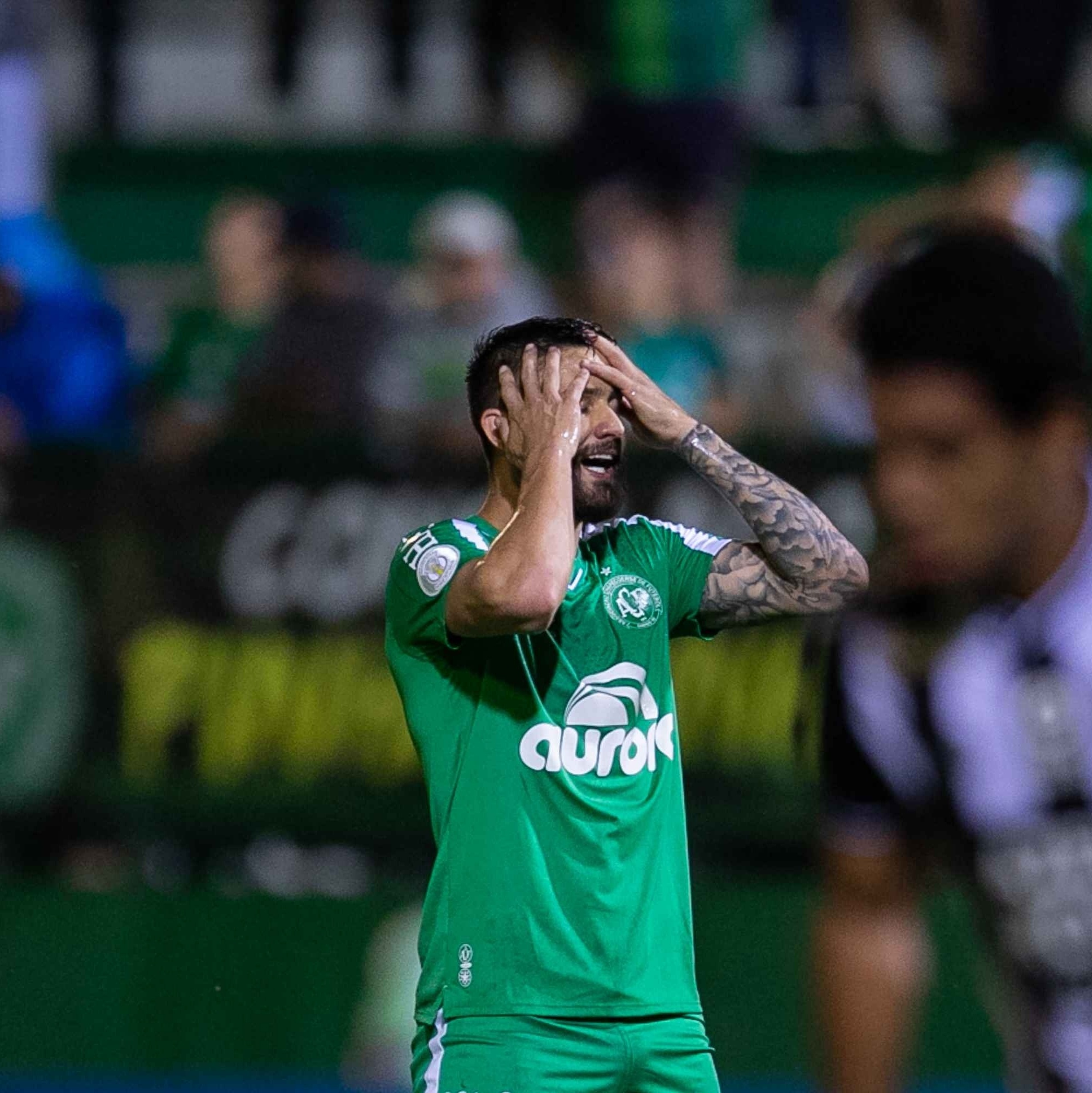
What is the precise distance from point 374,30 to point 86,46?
1.58 metres

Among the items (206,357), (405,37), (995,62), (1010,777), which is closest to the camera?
(1010,777)

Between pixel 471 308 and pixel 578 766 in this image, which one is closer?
pixel 578 766

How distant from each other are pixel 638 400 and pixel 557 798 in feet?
2.10

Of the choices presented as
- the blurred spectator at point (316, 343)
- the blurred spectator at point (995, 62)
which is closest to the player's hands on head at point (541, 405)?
the blurred spectator at point (316, 343)

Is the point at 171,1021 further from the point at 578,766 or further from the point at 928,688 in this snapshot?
the point at 928,688

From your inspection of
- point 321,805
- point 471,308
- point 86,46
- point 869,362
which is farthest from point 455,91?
point 869,362

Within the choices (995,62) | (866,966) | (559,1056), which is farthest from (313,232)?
(866,966)

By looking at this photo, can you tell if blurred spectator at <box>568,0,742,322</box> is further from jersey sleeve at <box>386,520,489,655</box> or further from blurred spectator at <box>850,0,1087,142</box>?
jersey sleeve at <box>386,520,489,655</box>

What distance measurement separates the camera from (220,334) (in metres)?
9.24

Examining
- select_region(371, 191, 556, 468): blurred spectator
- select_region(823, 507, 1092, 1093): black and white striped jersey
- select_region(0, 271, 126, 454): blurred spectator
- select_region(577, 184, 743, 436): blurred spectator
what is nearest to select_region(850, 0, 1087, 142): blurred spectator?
select_region(577, 184, 743, 436): blurred spectator

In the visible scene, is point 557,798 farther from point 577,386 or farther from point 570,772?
point 577,386

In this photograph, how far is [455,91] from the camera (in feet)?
41.1

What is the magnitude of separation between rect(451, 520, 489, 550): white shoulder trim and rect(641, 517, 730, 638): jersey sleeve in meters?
0.30

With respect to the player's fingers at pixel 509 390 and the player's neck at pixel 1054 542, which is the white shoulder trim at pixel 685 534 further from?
the player's neck at pixel 1054 542
